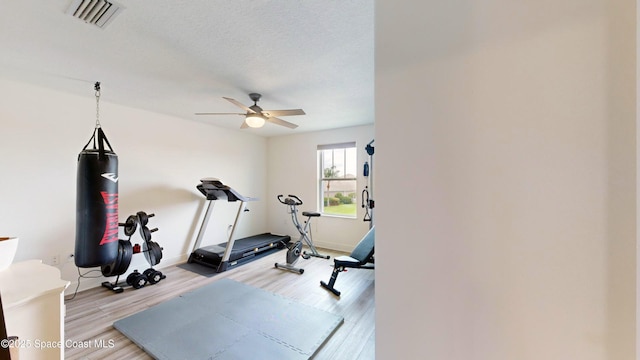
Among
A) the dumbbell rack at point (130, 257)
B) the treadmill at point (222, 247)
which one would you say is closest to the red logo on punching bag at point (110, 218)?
the dumbbell rack at point (130, 257)

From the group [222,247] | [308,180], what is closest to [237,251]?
[222,247]

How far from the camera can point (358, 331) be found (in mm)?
2266

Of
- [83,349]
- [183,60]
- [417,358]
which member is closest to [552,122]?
[417,358]

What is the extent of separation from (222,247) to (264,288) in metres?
1.65

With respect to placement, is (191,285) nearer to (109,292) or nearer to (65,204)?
(109,292)

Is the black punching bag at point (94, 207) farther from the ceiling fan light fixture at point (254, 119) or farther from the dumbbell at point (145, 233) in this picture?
the ceiling fan light fixture at point (254, 119)

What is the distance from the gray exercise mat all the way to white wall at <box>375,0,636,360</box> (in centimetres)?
153

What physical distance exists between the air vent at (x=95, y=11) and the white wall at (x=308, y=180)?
→ 389 centimetres

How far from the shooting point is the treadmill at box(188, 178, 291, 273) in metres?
3.83

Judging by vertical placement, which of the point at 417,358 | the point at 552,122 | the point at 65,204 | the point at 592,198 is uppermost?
the point at 552,122

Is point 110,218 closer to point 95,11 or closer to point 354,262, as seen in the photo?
point 95,11

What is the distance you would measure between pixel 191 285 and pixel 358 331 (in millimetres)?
2394

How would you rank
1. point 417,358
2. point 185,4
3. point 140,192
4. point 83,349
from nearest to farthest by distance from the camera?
point 417,358, point 185,4, point 83,349, point 140,192

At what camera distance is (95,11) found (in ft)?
5.05
